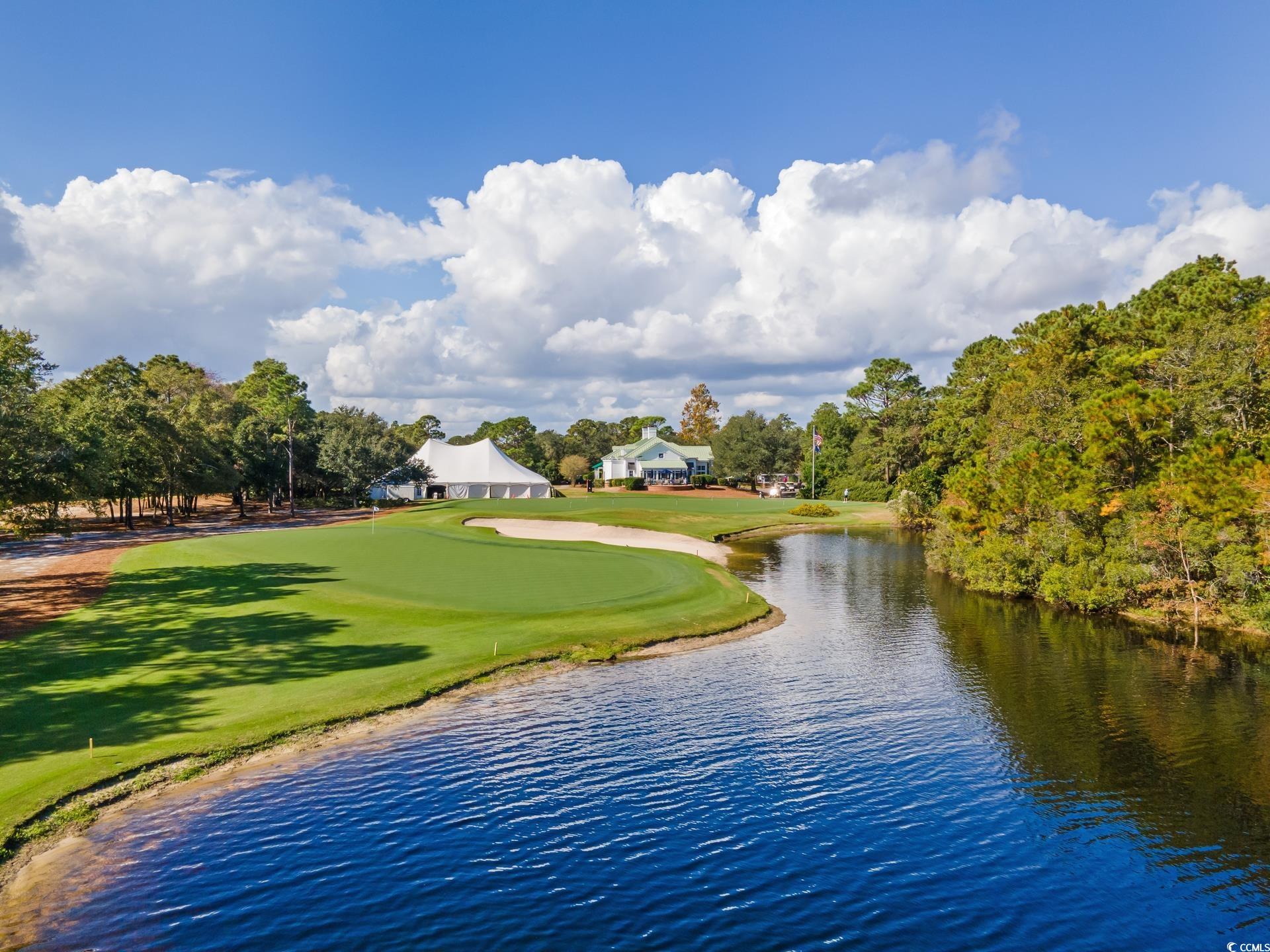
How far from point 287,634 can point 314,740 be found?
28.2 feet

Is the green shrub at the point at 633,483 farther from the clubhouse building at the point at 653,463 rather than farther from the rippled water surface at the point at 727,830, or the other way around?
the rippled water surface at the point at 727,830

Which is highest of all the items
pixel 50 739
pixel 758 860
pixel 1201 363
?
pixel 1201 363

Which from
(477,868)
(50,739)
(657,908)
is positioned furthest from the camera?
(50,739)

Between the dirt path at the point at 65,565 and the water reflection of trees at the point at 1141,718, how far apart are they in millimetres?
30094

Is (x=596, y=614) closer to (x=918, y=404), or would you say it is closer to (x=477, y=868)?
(x=477, y=868)

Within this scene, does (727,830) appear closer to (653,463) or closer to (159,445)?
(159,445)

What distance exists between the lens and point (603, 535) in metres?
60.4

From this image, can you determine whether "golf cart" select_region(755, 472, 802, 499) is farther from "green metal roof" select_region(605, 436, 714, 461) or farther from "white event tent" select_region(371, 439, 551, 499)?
"white event tent" select_region(371, 439, 551, 499)

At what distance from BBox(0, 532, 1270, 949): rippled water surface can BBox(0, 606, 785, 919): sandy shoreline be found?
0.30 meters

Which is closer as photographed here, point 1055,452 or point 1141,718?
point 1141,718

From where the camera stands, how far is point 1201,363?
32.8 metres

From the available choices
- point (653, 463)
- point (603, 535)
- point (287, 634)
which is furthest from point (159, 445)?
point (653, 463)

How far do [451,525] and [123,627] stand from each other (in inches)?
1495

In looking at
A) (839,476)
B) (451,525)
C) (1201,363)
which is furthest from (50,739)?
(839,476)
